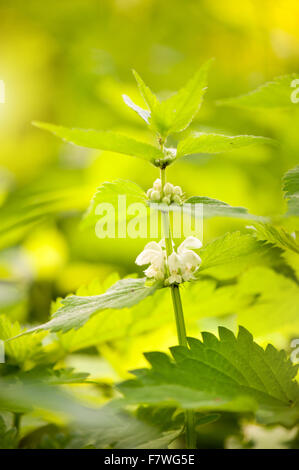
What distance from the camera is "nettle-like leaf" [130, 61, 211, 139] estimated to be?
0.48m

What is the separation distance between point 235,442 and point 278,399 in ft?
A: 0.97

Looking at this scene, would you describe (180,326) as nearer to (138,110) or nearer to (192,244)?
(192,244)

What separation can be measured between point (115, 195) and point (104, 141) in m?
0.07

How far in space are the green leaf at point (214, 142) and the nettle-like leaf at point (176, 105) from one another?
0.08 feet

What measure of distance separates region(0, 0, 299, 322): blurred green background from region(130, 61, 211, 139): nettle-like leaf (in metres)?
0.44

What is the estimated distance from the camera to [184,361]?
48 centimetres

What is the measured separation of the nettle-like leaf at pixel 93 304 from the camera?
46 cm

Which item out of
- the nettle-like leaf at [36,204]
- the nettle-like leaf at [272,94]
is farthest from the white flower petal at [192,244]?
the nettle-like leaf at [36,204]

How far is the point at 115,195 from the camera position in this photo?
0.53 m

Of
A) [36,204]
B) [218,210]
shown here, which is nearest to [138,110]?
[218,210]

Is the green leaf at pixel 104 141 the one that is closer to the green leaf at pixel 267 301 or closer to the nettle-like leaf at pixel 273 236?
the nettle-like leaf at pixel 273 236

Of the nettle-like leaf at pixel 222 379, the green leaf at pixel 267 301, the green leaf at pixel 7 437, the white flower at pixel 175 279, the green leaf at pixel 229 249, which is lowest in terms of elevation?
the green leaf at pixel 7 437

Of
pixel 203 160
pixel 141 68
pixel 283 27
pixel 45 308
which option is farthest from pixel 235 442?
pixel 141 68

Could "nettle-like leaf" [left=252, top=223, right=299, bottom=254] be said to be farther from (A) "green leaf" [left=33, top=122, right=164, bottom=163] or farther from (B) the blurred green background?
(B) the blurred green background
